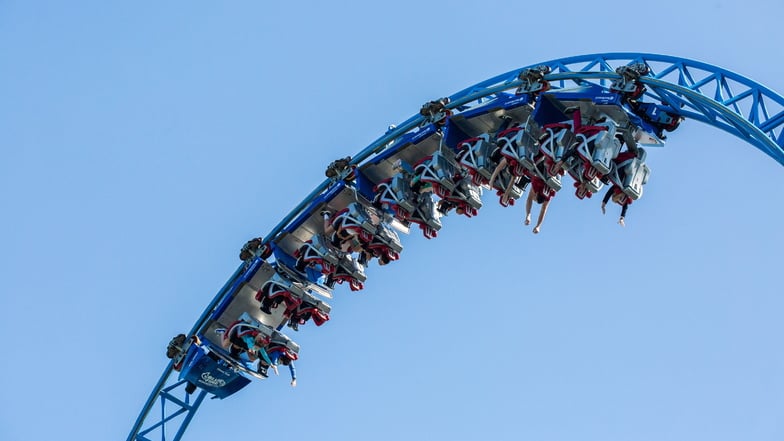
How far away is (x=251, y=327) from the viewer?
25.7 metres

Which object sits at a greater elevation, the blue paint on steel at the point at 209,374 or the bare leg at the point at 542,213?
the bare leg at the point at 542,213

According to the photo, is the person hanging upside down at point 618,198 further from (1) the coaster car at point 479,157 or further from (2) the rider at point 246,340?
(2) the rider at point 246,340

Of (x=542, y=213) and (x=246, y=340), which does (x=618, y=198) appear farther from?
(x=246, y=340)

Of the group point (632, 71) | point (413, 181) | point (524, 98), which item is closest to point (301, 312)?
point (413, 181)

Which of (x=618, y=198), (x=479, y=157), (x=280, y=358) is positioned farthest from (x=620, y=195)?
(x=280, y=358)

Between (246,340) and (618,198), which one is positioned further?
(246,340)

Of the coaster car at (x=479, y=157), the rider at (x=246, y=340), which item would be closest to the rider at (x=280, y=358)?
the rider at (x=246, y=340)

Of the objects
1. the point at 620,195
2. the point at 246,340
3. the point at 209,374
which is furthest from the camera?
the point at 209,374

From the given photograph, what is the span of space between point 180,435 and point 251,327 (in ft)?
9.77

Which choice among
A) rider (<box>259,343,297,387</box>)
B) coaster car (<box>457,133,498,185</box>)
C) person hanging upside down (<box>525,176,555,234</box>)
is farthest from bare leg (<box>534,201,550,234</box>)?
rider (<box>259,343,297,387</box>)

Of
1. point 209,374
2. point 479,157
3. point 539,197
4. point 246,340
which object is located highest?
point 479,157

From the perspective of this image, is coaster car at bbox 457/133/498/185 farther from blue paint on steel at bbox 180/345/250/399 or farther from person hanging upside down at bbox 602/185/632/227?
blue paint on steel at bbox 180/345/250/399

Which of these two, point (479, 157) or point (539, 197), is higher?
point (479, 157)

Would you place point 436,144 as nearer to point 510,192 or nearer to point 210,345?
point 510,192
